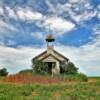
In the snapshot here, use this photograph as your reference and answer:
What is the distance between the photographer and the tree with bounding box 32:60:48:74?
155 feet

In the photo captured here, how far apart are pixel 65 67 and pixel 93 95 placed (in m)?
28.7

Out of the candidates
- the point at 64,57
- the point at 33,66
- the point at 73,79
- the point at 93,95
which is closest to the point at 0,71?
the point at 33,66

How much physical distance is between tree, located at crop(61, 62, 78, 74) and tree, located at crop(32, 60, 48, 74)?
2.81 metres

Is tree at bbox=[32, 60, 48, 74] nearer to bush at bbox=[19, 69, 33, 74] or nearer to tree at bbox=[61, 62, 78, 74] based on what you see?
bush at bbox=[19, 69, 33, 74]

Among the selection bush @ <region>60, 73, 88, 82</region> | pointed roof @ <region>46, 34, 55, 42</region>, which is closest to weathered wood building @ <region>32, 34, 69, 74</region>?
pointed roof @ <region>46, 34, 55, 42</region>

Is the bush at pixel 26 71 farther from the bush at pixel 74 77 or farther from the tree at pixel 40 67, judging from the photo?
the bush at pixel 74 77

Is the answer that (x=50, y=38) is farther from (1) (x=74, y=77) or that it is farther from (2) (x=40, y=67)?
(1) (x=74, y=77)

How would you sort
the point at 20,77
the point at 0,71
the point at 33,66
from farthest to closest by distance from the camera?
the point at 0,71 → the point at 33,66 → the point at 20,77

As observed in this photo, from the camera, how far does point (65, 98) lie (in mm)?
18016

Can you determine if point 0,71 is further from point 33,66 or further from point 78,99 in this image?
A: point 78,99

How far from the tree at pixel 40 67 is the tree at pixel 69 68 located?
2.81 meters

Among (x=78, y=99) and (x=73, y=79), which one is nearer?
(x=78, y=99)

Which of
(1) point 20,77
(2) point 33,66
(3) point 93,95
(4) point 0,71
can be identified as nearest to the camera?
(3) point 93,95

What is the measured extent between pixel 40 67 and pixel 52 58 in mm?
3245
